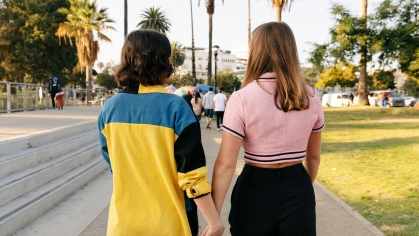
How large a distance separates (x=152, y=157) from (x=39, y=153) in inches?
189

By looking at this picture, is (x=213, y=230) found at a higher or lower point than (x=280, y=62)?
lower

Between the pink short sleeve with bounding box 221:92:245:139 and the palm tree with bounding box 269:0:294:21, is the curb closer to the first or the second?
the pink short sleeve with bounding box 221:92:245:139

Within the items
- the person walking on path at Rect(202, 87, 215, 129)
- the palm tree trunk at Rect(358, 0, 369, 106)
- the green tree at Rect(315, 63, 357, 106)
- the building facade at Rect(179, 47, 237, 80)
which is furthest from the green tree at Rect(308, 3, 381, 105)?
the building facade at Rect(179, 47, 237, 80)

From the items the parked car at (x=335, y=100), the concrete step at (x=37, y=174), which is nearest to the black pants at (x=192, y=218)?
the concrete step at (x=37, y=174)

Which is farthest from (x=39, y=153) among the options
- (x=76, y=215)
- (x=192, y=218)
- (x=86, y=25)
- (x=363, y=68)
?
(x=86, y=25)

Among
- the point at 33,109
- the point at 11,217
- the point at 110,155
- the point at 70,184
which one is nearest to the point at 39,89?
the point at 33,109

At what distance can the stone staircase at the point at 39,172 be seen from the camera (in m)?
4.62

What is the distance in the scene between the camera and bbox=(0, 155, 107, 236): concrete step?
4.31 metres

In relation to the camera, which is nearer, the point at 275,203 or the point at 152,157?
the point at 152,157

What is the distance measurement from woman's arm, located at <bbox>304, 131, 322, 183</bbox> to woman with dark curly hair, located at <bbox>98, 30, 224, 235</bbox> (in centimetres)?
80

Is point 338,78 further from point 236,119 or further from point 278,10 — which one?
point 236,119

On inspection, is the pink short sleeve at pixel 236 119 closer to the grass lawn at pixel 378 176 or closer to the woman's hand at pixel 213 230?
the woman's hand at pixel 213 230

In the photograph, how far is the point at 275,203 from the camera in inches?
83.3

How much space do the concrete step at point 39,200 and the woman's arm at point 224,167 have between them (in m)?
2.86
